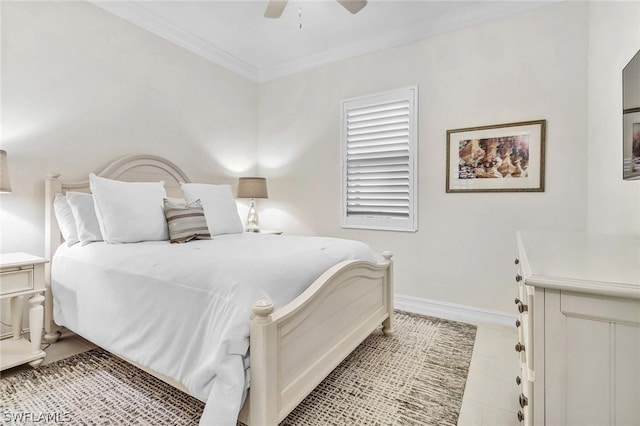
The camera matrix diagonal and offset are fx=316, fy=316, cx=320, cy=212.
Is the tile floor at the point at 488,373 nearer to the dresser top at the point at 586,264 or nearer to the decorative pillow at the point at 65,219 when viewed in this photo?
the decorative pillow at the point at 65,219

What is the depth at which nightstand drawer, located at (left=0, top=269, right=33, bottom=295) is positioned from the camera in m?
1.83

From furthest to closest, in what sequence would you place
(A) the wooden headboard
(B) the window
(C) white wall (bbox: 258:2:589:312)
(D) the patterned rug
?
(B) the window < (C) white wall (bbox: 258:2:589:312) < (A) the wooden headboard < (D) the patterned rug

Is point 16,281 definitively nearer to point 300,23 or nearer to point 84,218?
point 84,218

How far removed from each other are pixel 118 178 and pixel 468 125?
10.2ft

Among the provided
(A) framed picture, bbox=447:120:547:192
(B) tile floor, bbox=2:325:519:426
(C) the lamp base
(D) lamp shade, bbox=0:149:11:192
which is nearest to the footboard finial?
(B) tile floor, bbox=2:325:519:426

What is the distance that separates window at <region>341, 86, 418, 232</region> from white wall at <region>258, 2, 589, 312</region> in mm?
100

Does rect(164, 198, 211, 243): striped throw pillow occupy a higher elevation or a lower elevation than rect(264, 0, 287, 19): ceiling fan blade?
lower

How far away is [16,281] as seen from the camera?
1.88 metres

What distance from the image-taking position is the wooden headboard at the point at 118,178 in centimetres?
230

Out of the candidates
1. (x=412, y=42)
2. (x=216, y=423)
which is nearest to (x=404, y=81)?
(x=412, y=42)

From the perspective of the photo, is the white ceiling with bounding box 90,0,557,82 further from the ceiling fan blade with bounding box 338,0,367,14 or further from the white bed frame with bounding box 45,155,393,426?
the white bed frame with bounding box 45,155,393,426

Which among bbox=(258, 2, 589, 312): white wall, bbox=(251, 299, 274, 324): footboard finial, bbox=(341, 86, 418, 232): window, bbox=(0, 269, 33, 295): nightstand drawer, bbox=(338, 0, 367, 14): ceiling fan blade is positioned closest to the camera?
bbox=(251, 299, 274, 324): footboard finial

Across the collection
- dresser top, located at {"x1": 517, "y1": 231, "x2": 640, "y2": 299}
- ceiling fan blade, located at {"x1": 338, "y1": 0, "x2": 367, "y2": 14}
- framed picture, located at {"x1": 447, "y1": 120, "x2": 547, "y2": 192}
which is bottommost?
dresser top, located at {"x1": 517, "y1": 231, "x2": 640, "y2": 299}

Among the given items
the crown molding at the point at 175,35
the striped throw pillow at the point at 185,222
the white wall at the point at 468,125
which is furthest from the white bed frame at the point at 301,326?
the crown molding at the point at 175,35
